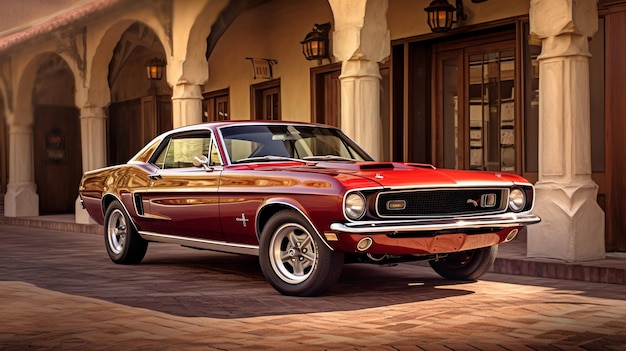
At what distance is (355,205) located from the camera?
6562mm

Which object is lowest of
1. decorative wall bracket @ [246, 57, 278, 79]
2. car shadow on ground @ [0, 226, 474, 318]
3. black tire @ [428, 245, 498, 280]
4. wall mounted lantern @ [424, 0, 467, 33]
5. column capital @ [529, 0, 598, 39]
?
car shadow on ground @ [0, 226, 474, 318]

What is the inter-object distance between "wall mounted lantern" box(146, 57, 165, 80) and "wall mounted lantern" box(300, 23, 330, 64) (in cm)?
551

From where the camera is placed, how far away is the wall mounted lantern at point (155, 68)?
64.5 ft

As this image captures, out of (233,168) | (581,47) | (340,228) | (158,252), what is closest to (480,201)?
(340,228)

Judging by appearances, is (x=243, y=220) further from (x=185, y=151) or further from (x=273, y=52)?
(x=273, y=52)

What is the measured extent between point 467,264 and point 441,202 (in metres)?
1.26

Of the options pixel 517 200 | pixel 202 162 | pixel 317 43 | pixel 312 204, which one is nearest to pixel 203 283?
pixel 202 162

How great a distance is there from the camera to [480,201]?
711cm

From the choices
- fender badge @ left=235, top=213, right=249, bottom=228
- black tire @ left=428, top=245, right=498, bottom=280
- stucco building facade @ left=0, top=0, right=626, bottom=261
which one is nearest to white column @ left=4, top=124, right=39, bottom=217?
stucco building facade @ left=0, top=0, right=626, bottom=261

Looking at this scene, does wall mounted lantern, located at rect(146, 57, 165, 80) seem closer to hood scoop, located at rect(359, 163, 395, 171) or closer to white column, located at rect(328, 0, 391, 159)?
white column, located at rect(328, 0, 391, 159)

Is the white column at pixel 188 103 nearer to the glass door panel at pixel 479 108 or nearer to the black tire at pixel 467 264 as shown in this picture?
the glass door panel at pixel 479 108

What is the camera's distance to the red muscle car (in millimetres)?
6613

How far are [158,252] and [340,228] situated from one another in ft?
17.9

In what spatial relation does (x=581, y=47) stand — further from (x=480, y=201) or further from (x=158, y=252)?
(x=158, y=252)
